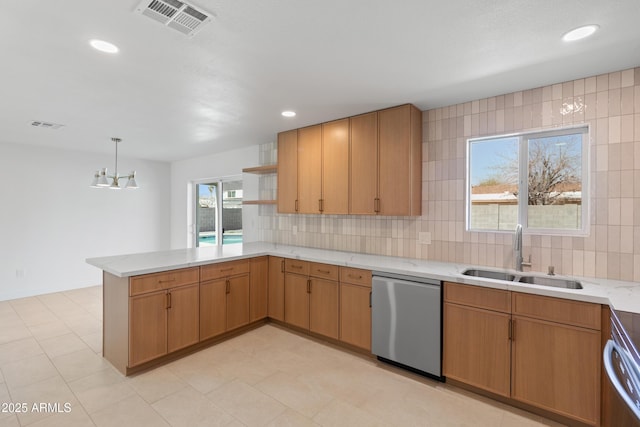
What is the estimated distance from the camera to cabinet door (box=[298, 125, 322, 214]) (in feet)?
11.8

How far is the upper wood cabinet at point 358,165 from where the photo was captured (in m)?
2.96

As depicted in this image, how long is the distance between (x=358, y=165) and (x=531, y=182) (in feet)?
5.16

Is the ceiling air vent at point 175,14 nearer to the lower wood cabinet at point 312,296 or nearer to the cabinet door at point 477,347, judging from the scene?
the lower wood cabinet at point 312,296

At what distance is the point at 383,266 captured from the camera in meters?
2.75

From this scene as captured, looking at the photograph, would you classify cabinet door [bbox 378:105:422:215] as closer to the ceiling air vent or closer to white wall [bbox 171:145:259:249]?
the ceiling air vent

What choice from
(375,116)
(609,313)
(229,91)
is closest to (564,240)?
(609,313)

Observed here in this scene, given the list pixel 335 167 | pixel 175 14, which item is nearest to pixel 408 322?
pixel 335 167

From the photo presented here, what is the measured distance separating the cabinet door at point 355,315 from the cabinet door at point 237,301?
1136mm

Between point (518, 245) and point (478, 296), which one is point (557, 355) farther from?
point (518, 245)

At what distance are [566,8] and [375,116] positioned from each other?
1716mm

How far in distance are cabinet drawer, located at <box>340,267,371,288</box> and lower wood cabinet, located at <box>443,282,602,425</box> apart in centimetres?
72

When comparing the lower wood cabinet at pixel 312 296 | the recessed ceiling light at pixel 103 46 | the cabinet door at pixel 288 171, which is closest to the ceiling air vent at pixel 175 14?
the recessed ceiling light at pixel 103 46

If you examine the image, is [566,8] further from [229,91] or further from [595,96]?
[229,91]

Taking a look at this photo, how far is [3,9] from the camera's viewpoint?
1.55 m
